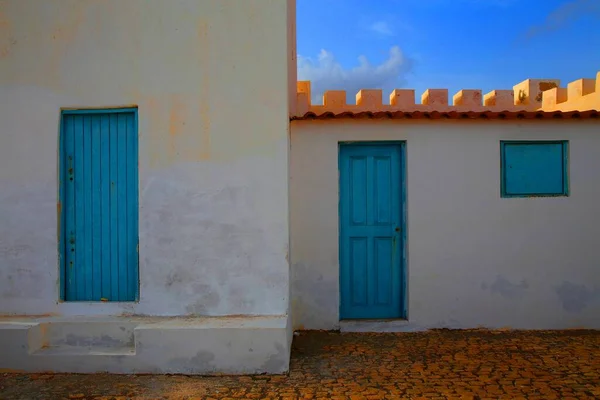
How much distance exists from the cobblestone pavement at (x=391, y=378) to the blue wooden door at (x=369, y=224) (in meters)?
0.68

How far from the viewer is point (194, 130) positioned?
4.79 m

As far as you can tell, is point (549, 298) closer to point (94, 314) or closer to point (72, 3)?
point (94, 314)

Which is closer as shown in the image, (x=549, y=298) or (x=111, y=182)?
(x=111, y=182)

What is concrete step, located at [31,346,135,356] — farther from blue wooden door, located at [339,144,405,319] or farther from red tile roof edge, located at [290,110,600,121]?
red tile roof edge, located at [290,110,600,121]

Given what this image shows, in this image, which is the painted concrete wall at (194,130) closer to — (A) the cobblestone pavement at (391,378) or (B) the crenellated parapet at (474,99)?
(A) the cobblestone pavement at (391,378)

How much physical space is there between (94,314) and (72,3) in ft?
10.9

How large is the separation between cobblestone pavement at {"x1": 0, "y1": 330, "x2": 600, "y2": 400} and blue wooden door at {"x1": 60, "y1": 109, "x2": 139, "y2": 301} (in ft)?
3.28

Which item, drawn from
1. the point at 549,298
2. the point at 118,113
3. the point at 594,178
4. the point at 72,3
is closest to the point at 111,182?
the point at 118,113

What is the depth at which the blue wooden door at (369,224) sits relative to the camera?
5727 millimetres

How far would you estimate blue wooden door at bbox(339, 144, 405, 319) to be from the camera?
5727 millimetres

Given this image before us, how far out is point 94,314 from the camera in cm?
486

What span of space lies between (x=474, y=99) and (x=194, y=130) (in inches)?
262

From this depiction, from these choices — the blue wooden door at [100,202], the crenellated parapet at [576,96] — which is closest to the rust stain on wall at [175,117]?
the blue wooden door at [100,202]

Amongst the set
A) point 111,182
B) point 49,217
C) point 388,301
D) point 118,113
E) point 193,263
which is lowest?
point 388,301
